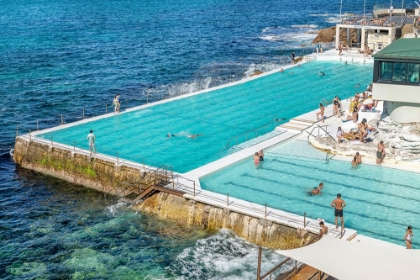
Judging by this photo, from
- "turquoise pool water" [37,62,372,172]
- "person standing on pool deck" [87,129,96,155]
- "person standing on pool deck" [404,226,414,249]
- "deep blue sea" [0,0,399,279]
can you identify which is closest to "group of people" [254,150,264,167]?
"turquoise pool water" [37,62,372,172]

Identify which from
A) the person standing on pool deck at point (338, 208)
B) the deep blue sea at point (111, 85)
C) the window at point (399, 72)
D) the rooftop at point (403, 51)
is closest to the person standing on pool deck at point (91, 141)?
the deep blue sea at point (111, 85)

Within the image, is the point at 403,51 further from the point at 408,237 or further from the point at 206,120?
the point at 408,237

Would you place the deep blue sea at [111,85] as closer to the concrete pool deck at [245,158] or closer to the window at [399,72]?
the concrete pool deck at [245,158]

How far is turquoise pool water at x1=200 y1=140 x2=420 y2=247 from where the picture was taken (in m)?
26.3

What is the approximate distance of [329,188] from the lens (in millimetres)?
29359

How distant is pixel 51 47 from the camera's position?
88562 mm

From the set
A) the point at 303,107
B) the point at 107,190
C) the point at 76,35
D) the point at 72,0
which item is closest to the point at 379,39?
the point at 303,107

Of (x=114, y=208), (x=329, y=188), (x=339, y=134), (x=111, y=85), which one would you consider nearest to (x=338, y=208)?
(x=329, y=188)

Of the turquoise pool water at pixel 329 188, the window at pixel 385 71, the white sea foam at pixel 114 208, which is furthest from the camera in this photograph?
the window at pixel 385 71

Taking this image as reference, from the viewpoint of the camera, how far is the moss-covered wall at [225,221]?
25.6 metres

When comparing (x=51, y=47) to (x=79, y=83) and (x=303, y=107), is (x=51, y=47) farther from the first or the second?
(x=303, y=107)

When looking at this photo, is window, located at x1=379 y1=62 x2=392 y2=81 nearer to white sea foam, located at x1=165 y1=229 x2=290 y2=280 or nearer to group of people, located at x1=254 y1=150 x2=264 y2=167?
group of people, located at x1=254 y1=150 x2=264 y2=167

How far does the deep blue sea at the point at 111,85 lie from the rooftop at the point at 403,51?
14964 millimetres

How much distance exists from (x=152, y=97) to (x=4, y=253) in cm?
3048
